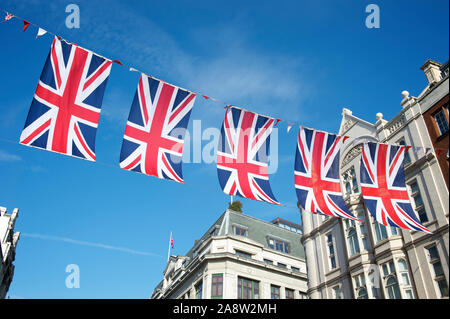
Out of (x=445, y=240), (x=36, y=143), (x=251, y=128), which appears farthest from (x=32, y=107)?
(x=445, y=240)

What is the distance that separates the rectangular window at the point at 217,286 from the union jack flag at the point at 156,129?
26.5 meters

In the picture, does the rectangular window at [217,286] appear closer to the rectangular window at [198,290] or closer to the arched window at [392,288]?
the rectangular window at [198,290]

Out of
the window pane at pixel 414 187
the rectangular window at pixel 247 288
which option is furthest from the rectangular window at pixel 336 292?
the rectangular window at pixel 247 288

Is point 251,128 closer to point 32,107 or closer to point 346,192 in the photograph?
point 32,107

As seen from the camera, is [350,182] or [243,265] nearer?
[350,182]

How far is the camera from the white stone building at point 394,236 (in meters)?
19.7

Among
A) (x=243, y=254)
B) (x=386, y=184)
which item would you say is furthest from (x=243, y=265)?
(x=386, y=184)

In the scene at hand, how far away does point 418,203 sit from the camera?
21.5 metres

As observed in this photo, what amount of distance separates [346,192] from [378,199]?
34.4 ft

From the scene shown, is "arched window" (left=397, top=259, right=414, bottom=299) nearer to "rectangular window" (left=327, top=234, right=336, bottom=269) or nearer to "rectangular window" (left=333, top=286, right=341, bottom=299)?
"rectangular window" (left=333, top=286, right=341, bottom=299)

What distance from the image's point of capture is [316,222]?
30.0 m

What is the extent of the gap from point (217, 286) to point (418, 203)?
2311 cm

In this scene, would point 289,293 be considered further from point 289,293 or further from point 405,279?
point 405,279

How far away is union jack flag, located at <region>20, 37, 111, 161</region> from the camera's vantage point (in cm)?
1212
